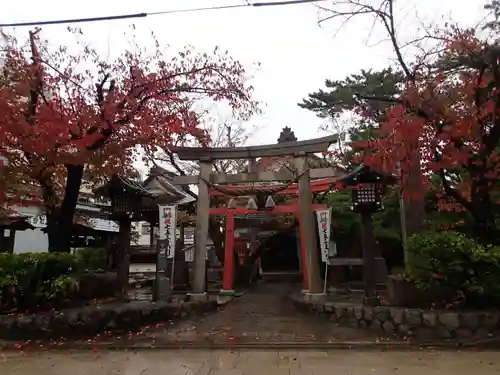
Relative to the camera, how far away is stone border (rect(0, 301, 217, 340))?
31.3 feet

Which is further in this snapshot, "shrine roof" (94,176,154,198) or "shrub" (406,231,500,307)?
"shrine roof" (94,176,154,198)

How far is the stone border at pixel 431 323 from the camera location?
342 inches

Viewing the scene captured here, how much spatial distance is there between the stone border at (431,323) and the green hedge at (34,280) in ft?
22.0

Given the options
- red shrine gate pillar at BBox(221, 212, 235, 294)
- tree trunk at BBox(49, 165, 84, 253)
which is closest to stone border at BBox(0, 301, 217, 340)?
tree trunk at BBox(49, 165, 84, 253)

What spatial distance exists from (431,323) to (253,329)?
3.87 meters

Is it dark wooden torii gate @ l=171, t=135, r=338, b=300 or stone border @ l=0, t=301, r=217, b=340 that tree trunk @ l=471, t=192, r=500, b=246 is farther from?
stone border @ l=0, t=301, r=217, b=340

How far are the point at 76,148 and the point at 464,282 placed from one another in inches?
357

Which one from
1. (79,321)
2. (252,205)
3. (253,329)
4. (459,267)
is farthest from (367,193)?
(79,321)

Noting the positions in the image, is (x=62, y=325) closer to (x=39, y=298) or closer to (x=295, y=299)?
(x=39, y=298)

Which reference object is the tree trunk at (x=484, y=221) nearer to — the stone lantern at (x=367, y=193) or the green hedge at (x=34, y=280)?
the stone lantern at (x=367, y=193)

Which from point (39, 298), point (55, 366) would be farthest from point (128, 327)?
point (55, 366)

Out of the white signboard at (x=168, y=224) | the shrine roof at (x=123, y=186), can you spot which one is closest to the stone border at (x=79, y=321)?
the white signboard at (x=168, y=224)

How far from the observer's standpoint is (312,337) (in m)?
9.46

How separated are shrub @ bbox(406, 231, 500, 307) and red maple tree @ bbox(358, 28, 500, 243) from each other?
1434mm
